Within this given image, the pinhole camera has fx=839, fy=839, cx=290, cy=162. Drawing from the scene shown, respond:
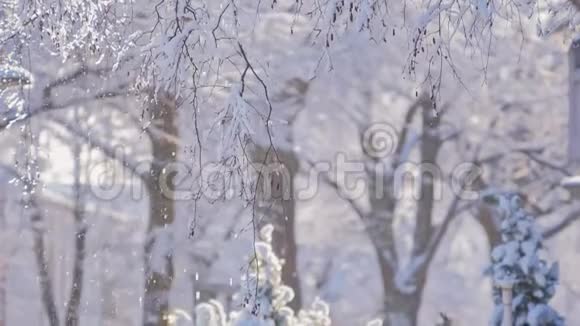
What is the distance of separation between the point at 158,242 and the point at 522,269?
3.86 metres

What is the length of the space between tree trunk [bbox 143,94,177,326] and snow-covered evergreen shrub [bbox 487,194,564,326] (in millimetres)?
3492

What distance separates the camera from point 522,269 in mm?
7406

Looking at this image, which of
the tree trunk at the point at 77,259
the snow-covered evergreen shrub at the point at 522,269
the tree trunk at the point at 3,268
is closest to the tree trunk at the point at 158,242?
the tree trunk at the point at 77,259

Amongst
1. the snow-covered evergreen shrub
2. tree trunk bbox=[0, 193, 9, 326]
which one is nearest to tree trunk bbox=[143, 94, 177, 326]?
tree trunk bbox=[0, 193, 9, 326]

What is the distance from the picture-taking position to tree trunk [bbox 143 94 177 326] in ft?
29.2

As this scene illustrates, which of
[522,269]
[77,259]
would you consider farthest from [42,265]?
[522,269]

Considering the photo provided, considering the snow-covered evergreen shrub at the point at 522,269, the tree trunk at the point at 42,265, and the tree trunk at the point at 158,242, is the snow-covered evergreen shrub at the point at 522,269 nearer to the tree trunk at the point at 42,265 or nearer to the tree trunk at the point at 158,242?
→ the tree trunk at the point at 158,242

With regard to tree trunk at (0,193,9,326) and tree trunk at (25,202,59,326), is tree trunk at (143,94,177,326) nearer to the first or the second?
tree trunk at (25,202,59,326)

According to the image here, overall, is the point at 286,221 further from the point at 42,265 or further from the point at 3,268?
the point at 3,268

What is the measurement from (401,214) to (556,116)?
197 centimetres

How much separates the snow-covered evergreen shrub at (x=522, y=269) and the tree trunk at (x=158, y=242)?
349 cm

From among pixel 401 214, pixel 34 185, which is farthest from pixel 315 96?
pixel 34 185

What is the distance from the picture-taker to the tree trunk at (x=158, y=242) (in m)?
8.90

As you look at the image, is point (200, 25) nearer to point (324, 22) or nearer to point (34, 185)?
point (324, 22)
